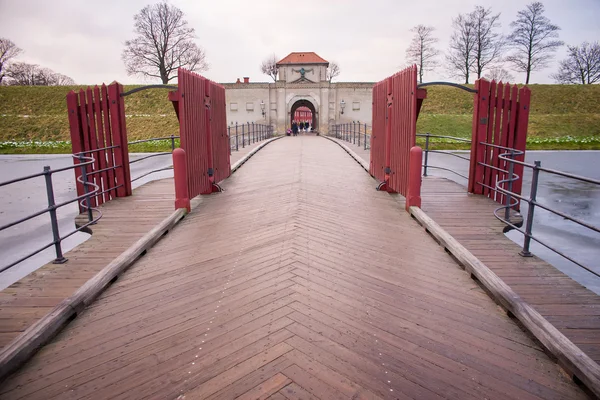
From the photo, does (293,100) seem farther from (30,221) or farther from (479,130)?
(479,130)

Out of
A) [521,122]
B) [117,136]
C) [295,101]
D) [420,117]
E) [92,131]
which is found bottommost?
[117,136]

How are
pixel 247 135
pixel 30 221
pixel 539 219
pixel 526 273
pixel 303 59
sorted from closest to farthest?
pixel 526 273 → pixel 539 219 → pixel 30 221 → pixel 247 135 → pixel 303 59

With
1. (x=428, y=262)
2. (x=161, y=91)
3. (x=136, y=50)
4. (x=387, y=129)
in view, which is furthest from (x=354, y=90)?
(x=428, y=262)

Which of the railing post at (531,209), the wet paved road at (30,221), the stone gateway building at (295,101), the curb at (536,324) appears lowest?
the wet paved road at (30,221)

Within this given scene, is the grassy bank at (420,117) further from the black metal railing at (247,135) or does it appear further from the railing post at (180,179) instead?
the railing post at (180,179)

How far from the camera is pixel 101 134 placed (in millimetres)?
8008

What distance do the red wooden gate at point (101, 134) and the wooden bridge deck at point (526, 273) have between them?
571 centimetres

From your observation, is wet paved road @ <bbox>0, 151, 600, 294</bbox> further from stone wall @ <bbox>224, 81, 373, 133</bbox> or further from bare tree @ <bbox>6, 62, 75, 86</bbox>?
bare tree @ <bbox>6, 62, 75, 86</bbox>

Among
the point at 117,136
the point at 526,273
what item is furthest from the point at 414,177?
the point at 117,136

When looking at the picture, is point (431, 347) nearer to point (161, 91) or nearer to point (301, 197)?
point (301, 197)

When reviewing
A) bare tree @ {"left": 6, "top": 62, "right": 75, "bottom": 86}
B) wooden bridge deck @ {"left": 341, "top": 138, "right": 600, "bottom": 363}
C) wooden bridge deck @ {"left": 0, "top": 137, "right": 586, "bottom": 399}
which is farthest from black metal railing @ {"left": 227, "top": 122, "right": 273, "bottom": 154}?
bare tree @ {"left": 6, "top": 62, "right": 75, "bottom": 86}

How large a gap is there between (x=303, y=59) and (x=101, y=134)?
38.2m

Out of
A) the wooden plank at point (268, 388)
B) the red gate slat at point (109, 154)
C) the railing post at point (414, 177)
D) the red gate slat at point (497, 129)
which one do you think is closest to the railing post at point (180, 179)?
the red gate slat at point (109, 154)

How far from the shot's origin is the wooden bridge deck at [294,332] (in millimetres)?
2422
